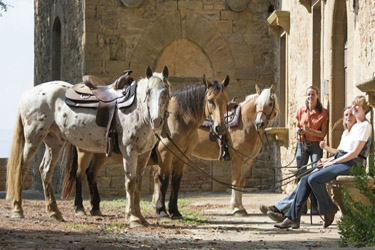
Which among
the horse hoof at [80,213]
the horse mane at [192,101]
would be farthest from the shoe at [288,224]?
the horse hoof at [80,213]

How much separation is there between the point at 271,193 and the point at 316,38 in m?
4.92

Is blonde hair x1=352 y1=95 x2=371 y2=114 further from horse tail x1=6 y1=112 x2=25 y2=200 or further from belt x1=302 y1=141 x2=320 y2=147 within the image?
horse tail x1=6 y1=112 x2=25 y2=200

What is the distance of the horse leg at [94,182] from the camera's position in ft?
35.6

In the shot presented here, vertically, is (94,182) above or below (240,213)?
above

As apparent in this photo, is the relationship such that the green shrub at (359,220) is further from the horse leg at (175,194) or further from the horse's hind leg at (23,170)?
the horse's hind leg at (23,170)

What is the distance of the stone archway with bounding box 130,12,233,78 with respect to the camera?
56.8ft

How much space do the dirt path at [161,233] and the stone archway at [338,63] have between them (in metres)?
1.92

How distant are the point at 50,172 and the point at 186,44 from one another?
326 inches

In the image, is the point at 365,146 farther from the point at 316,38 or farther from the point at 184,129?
the point at 316,38

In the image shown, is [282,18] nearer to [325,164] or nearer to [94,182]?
[94,182]

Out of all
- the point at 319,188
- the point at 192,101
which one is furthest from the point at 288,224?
the point at 192,101

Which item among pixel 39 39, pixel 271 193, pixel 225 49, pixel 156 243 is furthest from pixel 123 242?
pixel 39 39

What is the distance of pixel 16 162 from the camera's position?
10.1 metres

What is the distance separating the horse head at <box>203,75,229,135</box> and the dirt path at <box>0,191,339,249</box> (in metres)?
1.32
